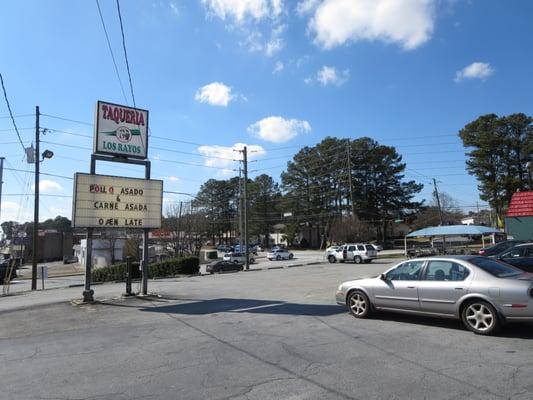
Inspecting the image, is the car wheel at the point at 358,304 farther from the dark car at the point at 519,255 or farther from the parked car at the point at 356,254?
the parked car at the point at 356,254

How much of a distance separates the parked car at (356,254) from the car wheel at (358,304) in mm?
32773

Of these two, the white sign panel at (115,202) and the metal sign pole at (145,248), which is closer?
the white sign panel at (115,202)

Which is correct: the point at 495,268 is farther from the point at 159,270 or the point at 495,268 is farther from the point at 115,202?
the point at 159,270

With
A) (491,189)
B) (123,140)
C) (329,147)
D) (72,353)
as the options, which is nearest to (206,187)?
(329,147)

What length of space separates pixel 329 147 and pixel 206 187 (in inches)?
1548

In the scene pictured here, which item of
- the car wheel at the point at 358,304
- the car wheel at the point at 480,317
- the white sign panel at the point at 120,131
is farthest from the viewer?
the white sign panel at the point at 120,131

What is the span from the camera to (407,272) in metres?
9.46

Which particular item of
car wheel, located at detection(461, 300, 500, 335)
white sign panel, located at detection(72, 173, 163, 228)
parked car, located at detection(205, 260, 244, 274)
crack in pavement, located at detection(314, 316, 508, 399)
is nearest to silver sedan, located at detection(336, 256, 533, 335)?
car wheel, located at detection(461, 300, 500, 335)

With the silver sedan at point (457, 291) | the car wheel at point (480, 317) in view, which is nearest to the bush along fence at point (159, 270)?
the silver sedan at point (457, 291)

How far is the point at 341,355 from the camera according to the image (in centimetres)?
705

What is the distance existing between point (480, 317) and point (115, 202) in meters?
11.5

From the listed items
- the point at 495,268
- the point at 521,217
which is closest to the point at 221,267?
the point at 521,217

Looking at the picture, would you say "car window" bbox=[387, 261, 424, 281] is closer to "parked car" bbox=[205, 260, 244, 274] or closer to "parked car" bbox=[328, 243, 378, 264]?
"parked car" bbox=[205, 260, 244, 274]

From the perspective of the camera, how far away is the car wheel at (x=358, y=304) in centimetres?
1004
